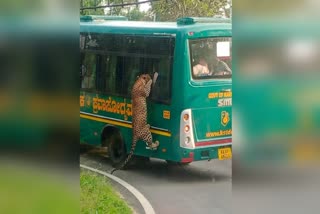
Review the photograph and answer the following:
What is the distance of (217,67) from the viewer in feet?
24.4

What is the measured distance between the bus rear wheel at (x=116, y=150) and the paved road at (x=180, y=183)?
160 mm

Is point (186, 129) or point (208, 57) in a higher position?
→ point (208, 57)

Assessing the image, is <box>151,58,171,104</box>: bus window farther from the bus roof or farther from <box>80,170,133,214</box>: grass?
<box>80,170,133,214</box>: grass

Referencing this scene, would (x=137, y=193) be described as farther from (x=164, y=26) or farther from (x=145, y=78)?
(x=164, y=26)

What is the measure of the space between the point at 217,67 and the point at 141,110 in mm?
1279

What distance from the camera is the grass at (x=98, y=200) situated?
5055mm

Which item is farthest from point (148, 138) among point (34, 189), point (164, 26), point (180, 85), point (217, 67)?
point (34, 189)

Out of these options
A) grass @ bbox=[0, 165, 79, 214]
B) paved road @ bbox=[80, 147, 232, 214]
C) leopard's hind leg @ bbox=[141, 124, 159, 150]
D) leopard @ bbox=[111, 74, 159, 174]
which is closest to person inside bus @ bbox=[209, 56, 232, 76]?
leopard @ bbox=[111, 74, 159, 174]

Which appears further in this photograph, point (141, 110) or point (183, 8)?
point (183, 8)

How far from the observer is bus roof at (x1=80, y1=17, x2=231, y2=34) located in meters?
7.36

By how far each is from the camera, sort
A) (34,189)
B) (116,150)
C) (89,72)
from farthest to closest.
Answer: (89,72)
(116,150)
(34,189)

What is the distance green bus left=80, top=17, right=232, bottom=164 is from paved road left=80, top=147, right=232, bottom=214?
14.0 inches

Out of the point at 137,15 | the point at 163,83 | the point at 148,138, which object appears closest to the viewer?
the point at 163,83

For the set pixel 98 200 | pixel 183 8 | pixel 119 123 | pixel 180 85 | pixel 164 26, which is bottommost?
pixel 98 200
